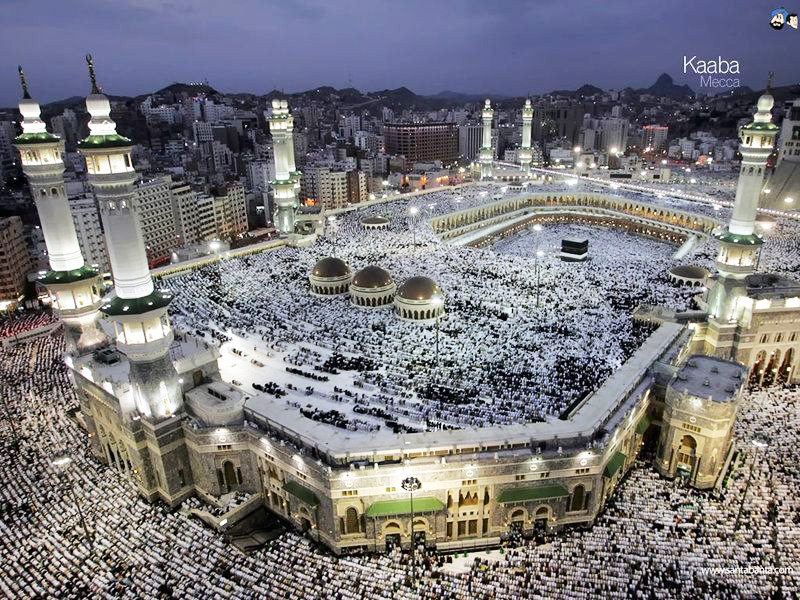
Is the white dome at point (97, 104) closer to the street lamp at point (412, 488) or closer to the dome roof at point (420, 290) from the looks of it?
the street lamp at point (412, 488)

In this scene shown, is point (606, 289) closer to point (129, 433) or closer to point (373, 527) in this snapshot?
point (373, 527)

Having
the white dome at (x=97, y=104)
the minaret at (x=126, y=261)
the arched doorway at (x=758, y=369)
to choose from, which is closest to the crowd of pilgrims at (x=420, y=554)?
the minaret at (x=126, y=261)

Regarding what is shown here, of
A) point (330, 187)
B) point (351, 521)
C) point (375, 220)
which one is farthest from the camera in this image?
point (330, 187)

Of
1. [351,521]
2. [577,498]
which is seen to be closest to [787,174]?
[577,498]

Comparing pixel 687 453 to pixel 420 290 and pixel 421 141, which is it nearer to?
pixel 420 290

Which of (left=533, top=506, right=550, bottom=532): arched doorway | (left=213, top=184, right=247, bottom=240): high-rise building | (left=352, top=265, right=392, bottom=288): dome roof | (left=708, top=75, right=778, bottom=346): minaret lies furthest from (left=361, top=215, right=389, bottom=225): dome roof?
(left=533, top=506, right=550, bottom=532): arched doorway
